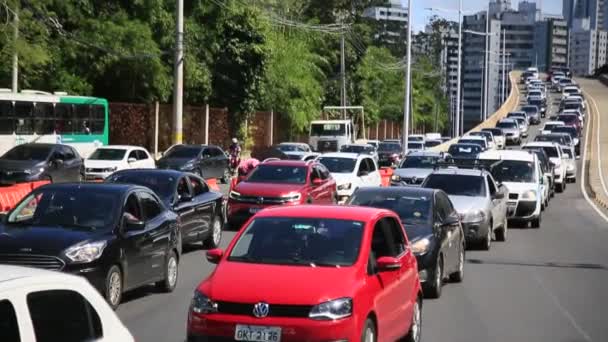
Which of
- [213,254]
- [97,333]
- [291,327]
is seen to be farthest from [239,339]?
[97,333]

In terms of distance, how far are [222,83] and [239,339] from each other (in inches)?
2175

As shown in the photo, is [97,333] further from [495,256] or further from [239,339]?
[495,256]

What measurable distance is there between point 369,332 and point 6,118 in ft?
102

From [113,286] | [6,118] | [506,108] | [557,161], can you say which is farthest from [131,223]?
[506,108]

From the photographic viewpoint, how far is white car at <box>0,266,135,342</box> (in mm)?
5109

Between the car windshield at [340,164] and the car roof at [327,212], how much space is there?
847 inches

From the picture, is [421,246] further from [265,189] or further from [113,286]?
[265,189]

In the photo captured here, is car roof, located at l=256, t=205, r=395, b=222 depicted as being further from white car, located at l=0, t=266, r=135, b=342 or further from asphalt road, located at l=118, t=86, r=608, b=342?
white car, located at l=0, t=266, r=135, b=342

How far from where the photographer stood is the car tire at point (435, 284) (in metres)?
15.2

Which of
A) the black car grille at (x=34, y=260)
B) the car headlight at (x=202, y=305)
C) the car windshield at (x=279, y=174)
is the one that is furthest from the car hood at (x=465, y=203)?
the car headlight at (x=202, y=305)

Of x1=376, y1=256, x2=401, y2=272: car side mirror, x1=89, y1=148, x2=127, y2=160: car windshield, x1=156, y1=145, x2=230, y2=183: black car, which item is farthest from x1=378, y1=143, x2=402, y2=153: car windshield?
x1=376, y1=256, x2=401, y2=272: car side mirror

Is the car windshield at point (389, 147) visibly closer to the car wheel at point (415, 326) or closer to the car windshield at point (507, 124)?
the car windshield at point (507, 124)

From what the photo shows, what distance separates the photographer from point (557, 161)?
45.4 meters

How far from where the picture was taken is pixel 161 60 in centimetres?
5466
